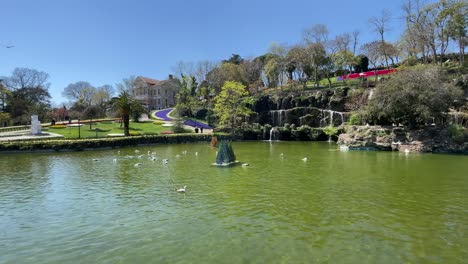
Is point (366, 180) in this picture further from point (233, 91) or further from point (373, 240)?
point (233, 91)

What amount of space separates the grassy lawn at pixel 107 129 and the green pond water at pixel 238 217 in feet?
95.1

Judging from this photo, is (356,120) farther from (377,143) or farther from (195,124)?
(195,124)

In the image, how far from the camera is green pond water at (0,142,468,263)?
25.2ft

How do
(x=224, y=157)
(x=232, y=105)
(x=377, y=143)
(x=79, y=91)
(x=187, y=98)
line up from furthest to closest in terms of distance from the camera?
1. (x=79, y=91)
2. (x=187, y=98)
3. (x=232, y=105)
4. (x=377, y=143)
5. (x=224, y=157)

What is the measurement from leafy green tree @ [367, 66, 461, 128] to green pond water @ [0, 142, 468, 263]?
1318cm

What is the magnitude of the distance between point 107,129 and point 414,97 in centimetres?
4287

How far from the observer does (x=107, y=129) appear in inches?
2066

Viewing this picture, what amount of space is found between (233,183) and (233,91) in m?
40.1

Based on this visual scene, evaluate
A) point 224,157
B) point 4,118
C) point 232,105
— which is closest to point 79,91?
point 4,118

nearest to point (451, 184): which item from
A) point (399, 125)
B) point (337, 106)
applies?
point (399, 125)

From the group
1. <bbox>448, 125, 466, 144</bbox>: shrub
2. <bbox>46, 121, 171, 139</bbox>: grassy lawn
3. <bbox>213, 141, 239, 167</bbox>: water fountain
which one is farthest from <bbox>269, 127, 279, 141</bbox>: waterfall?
<bbox>213, 141, 239, 167</bbox>: water fountain

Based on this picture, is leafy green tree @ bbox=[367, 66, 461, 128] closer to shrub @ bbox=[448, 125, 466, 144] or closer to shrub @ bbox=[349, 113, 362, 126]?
shrub @ bbox=[448, 125, 466, 144]

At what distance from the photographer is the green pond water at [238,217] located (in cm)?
768

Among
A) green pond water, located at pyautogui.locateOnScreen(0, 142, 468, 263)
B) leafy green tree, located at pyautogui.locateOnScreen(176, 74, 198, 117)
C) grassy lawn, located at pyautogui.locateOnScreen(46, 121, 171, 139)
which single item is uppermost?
leafy green tree, located at pyautogui.locateOnScreen(176, 74, 198, 117)
